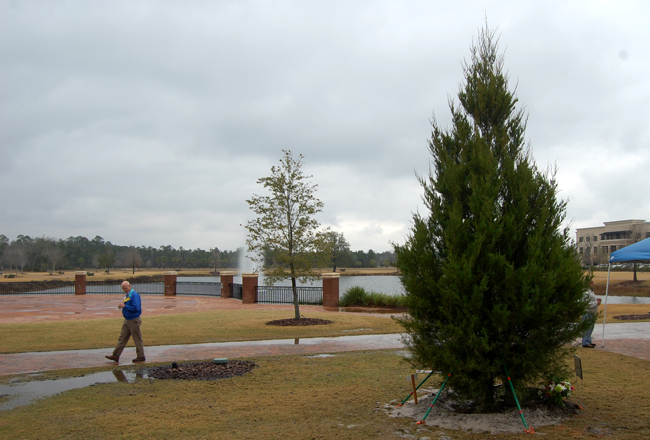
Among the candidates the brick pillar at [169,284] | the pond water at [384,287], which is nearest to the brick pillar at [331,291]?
the pond water at [384,287]

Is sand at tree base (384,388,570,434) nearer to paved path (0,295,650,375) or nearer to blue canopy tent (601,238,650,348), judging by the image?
paved path (0,295,650,375)

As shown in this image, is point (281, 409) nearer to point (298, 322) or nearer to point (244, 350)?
point (244, 350)

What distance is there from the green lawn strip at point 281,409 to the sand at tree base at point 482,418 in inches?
5.8

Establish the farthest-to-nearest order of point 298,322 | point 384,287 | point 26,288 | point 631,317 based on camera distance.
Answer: point 384,287 < point 26,288 < point 631,317 < point 298,322

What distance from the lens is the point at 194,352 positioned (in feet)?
36.4

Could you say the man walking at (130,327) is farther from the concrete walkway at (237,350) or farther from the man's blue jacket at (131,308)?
the concrete walkway at (237,350)

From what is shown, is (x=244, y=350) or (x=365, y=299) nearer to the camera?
(x=244, y=350)

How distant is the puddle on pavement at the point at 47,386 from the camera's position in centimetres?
697

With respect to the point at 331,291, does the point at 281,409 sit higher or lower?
lower

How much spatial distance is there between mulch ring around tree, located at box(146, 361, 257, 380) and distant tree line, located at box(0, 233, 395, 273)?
63.3 meters

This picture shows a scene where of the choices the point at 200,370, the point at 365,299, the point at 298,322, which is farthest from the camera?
the point at 365,299

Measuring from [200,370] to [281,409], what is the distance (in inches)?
121

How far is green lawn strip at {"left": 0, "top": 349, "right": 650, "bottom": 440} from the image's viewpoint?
5.32 meters

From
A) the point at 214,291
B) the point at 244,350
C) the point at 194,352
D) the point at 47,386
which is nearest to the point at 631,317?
the point at 244,350
